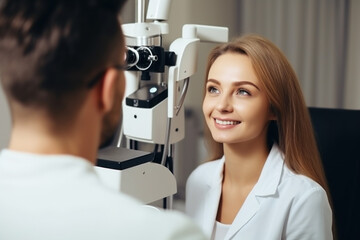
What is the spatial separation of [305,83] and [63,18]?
8.02 feet

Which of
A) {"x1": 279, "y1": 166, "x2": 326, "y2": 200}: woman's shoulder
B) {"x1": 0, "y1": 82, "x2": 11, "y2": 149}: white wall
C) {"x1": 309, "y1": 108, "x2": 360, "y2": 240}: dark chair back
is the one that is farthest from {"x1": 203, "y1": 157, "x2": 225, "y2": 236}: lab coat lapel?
{"x1": 0, "y1": 82, "x2": 11, "y2": 149}: white wall

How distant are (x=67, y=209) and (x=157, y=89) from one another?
1.10 m

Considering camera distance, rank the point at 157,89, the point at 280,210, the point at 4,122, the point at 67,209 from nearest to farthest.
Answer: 1. the point at 67,209
2. the point at 280,210
3. the point at 157,89
4. the point at 4,122

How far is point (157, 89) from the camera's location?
69.7 inches

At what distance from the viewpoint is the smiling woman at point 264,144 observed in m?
1.52

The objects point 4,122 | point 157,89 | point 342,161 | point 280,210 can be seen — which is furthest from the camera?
point 4,122

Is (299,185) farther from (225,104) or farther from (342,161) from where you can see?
(342,161)

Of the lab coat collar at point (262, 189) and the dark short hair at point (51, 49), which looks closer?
the dark short hair at point (51, 49)

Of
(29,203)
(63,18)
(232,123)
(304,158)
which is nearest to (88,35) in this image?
(63,18)

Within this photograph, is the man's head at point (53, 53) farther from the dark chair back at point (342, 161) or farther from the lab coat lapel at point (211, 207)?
the dark chair back at point (342, 161)

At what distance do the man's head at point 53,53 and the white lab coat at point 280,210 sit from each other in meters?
0.92

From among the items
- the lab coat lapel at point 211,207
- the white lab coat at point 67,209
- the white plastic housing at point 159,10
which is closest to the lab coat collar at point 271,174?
the lab coat lapel at point 211,207

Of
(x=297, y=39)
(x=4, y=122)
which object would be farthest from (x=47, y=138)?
(x=297, y=39)

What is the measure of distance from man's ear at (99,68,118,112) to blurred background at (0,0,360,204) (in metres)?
1.98
